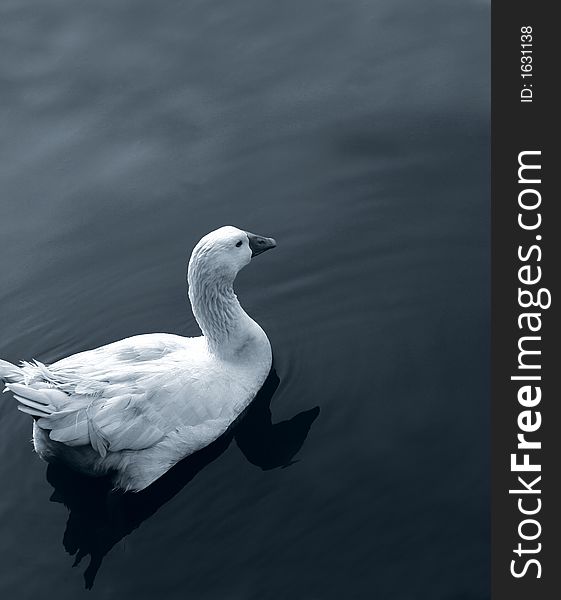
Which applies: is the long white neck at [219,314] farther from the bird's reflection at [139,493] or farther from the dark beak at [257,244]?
the bird's reflection at [139,493]

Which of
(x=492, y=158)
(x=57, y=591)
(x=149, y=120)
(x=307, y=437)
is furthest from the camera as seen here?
(x=149, y=120)

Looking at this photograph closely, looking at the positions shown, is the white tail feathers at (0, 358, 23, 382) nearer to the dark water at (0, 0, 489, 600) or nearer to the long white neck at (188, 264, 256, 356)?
the dark water at (0, 0, 489, 600)

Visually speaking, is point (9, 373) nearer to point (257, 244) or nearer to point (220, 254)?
point (220, 254)

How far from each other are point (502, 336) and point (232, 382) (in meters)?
2.98

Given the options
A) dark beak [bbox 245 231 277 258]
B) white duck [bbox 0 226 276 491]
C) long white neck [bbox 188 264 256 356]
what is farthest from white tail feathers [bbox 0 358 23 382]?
dark beak [bbox 245 231 277 258]

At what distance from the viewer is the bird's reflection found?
1124 centimetres

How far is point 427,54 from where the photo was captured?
16594mm

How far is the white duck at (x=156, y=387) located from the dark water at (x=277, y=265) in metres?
0.40

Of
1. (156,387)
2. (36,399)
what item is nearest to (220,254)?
(156,387)

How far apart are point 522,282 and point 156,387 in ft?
13.8

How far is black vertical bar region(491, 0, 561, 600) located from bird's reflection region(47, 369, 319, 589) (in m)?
2.14

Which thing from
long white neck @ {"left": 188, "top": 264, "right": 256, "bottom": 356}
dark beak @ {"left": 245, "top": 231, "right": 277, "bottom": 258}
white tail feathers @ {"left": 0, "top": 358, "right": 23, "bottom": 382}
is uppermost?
dark beak @ {"left": 245, "top": 231, "right": 277, "bottom": 258}

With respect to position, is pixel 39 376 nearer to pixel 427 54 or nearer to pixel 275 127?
pixel 275 127

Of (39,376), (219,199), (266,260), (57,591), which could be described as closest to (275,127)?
(219,199)
